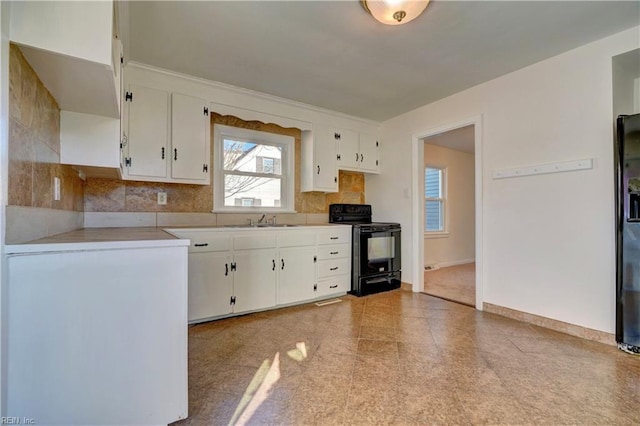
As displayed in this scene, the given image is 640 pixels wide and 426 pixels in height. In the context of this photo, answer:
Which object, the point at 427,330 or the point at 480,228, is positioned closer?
the point at 427,330

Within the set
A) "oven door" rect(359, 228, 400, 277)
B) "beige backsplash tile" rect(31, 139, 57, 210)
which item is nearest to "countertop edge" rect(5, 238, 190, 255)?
"beige backsplash tile" rect(31, 139, 57, 210)

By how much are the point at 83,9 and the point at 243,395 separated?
197cm

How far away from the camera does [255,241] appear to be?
2951 millimetres

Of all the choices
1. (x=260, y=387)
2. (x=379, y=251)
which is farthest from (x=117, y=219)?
(x=379, y=251)

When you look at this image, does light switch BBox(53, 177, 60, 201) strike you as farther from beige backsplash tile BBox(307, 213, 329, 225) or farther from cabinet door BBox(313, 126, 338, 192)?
beige backsplash tile BBox(307, 213, 329, 225)

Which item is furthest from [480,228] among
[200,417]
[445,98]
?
[200,417]

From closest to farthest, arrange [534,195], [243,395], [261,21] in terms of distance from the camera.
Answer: [243,395]
[261,21]
[534,195]

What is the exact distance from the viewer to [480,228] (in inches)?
122

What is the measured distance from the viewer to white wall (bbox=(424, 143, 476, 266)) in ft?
18.3

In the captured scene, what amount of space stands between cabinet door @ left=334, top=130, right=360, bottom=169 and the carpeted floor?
2.02m

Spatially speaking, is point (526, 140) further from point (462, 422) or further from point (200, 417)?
point (200, 417)

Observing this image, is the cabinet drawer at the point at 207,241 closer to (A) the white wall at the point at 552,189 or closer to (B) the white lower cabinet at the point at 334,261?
(B) the white lower cabinet at the point at 334,261

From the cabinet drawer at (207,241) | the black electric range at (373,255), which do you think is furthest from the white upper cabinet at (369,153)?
the cabinet drawer at (207,241)

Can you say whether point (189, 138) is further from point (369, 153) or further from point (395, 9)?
point (369, 153)
